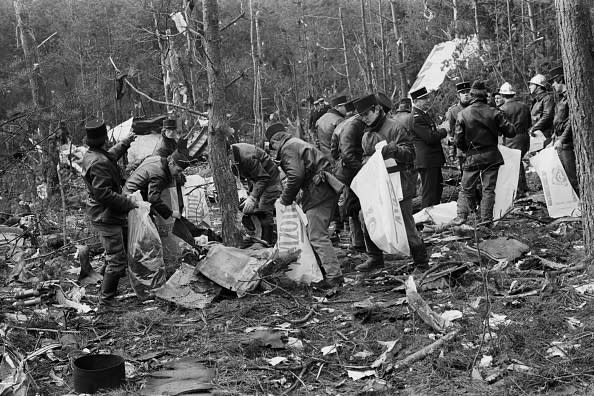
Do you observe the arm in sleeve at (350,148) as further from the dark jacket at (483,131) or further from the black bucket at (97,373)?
the black bucket at (97,373)

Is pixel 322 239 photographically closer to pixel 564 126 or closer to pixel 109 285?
pixel 109 285

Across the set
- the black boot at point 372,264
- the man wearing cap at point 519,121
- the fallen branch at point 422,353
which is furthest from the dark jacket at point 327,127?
the fallen branch at point 422,353

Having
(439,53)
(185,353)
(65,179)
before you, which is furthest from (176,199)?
(439,53)

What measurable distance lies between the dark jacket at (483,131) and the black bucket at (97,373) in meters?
5.31

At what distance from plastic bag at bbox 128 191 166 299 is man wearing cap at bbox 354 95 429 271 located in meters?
2.33

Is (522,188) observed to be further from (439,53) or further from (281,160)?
(439,53)

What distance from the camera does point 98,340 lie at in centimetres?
591

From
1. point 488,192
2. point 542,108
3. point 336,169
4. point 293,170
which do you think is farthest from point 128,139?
point 542,108

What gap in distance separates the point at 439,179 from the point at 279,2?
24.0 metres

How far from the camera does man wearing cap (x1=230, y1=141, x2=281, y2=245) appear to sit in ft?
26.8

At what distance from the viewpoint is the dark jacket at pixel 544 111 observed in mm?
10344

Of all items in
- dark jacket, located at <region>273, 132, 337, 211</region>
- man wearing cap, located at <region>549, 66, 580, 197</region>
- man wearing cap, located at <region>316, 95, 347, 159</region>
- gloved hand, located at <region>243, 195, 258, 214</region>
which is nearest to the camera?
dark jacket, located at <region>273, 132, 337, 211</region>

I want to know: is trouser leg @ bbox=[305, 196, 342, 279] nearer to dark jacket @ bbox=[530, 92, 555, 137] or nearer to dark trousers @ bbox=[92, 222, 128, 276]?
dark trousers @ bbox=[92, 222, 128, 276]

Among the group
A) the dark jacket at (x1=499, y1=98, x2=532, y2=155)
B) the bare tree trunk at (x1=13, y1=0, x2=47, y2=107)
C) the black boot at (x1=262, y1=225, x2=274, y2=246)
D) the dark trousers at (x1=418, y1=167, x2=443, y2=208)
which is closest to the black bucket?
the black boot at (x1=262, y1=225, x2=274, y2=246)
